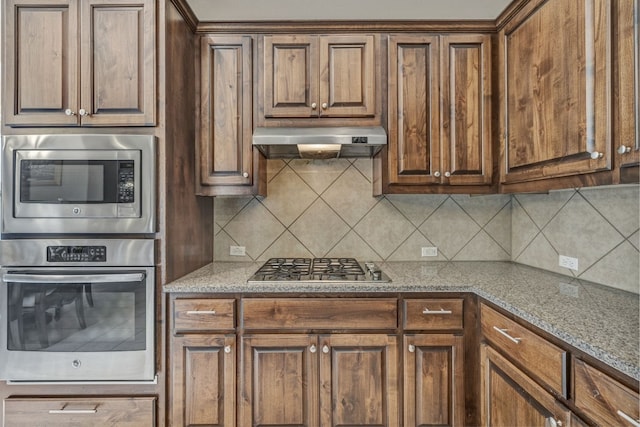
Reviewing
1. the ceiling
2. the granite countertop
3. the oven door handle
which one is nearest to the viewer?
the granite countertop

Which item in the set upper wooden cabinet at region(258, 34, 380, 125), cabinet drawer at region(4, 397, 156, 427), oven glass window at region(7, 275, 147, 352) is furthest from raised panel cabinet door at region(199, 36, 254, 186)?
cabinet drawer at region(4, 397, 156, 427)

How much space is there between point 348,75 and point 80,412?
2233 millimetres

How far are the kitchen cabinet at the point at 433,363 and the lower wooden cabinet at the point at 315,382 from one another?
83mm

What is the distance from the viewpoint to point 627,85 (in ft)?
3.69

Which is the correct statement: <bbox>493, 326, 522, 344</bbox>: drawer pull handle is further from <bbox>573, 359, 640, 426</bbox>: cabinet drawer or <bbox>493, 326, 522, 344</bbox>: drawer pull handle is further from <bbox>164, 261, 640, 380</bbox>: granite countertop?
<bbox>573, 359, 640, 426</bbox>: cabinet drawer

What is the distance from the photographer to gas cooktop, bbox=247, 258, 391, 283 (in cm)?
172

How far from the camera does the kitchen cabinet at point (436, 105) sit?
1.98m

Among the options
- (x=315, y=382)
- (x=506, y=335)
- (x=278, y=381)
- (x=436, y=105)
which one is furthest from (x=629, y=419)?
(x=436, y=105)

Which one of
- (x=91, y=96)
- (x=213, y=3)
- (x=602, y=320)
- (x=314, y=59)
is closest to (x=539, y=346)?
(x=602, y=320)

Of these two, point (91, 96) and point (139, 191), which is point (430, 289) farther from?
point (91, 96)

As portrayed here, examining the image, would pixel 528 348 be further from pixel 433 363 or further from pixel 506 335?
pixel 433 363

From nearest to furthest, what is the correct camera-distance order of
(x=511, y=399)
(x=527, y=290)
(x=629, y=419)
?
1. (x=629, y=419)
2. (x=511, y=399)
3. (x=527, y=290)

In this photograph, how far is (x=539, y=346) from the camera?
3.85ft

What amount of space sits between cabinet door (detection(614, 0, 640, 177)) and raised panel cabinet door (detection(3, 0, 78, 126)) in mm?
2285
